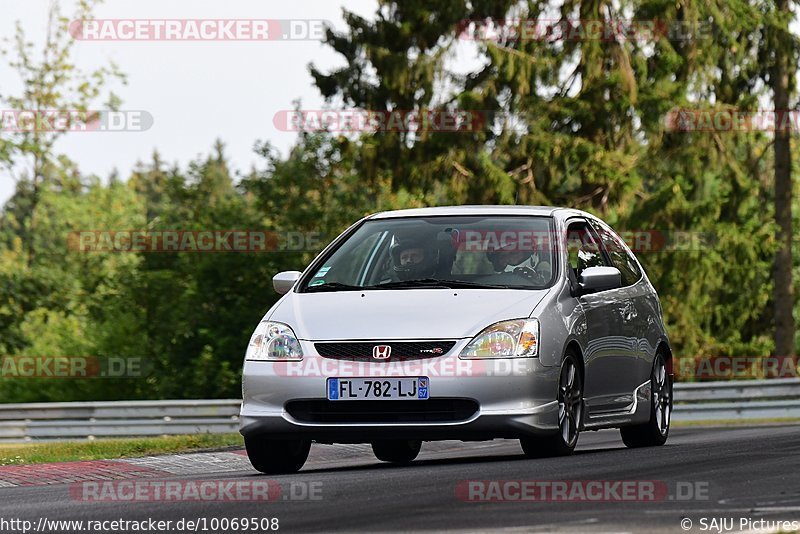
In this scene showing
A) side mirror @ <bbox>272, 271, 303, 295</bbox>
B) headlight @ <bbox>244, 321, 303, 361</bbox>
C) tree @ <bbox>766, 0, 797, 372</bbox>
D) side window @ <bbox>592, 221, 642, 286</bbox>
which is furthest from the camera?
tree @ <bbox>766, 0, 797, 372</bbox>

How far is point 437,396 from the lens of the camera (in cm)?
948

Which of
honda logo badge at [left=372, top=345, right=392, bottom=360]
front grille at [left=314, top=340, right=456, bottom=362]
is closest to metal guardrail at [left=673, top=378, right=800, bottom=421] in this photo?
front grille at [left=314, top=340, right=456, bottom=362]

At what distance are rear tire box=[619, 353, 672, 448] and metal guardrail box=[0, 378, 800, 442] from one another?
1134 centimetres

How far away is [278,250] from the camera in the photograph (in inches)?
1654

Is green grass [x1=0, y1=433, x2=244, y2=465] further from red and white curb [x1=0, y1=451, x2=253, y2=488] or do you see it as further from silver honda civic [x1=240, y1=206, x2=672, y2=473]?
silver honda civic [x1=240, y1=206, x2=672, y2=473]

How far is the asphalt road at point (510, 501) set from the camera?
6.91 meters

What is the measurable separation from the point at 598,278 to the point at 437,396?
66.2 inches

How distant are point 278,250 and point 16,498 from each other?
3279cm

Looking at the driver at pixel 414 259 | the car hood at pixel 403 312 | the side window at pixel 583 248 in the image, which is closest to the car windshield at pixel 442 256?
the driver at pixel 414 259

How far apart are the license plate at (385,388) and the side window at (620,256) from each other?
3.00 metres

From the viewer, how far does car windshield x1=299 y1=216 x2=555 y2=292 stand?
410 inches

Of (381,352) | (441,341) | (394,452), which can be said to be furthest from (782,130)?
(381,352)

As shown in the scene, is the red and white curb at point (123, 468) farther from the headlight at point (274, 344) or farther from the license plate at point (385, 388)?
the license plate at point (385, 388)

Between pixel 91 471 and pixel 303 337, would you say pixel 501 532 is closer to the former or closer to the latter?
pixel 303 337
